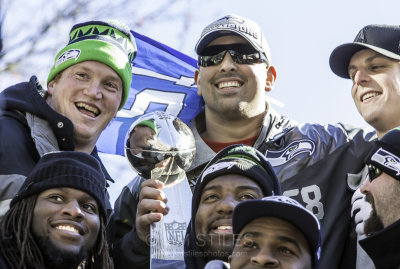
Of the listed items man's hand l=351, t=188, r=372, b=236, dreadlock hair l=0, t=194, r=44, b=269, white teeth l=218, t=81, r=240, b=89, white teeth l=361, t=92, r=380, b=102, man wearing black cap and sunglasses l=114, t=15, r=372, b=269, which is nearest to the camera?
dreadlock hair l=0, t=194, r=44, b=269

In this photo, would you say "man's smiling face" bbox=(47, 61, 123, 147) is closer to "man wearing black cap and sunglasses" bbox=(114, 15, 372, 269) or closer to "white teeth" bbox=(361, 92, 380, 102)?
"man wearing black cap and sunglasses" bbox=(114, 15, 372, 269)

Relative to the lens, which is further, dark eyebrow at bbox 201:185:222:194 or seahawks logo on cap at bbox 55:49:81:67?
seahawks logo on cap at bbox 55:49:81:67

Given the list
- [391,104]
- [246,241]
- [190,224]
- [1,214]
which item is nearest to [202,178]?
[190,224]

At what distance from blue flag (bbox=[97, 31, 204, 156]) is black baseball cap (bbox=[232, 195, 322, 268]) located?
3341 millimetres

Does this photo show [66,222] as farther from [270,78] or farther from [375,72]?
[270,78]

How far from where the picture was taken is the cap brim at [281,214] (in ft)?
14.6

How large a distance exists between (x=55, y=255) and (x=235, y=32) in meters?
2.69

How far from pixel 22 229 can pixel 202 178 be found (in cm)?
112

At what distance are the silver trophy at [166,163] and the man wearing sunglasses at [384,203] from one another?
1071mm

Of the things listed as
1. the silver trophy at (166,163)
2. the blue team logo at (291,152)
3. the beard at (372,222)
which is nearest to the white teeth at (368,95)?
the blue team logo at (291,152)

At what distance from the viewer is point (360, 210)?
5.15 metres

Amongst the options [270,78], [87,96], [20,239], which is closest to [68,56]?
[87,96]

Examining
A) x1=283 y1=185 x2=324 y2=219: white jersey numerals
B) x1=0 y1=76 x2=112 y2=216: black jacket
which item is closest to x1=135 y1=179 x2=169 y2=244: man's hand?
x1=0 y1=76 x2=112 y2=216: black jacket

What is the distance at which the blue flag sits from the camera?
26.0 feet
